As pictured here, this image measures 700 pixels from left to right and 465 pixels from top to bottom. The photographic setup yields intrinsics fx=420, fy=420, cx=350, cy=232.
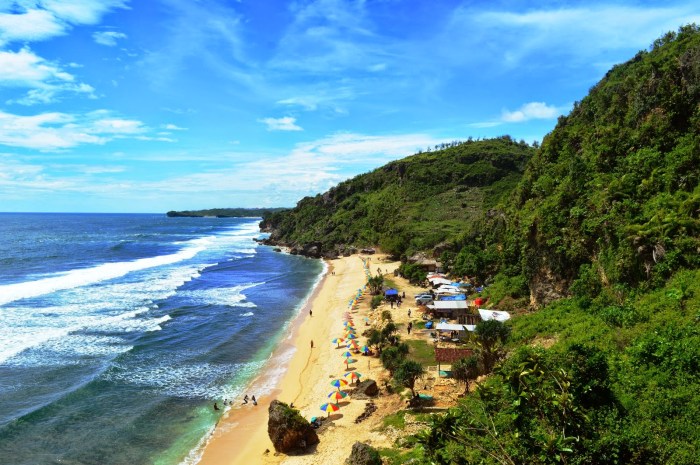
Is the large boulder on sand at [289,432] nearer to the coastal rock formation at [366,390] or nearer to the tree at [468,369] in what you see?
the coastal rock formation at [366,390]

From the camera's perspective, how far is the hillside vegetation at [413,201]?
85.0 meters

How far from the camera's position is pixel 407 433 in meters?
18.9

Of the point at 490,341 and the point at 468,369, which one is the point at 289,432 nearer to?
the point at 468,369

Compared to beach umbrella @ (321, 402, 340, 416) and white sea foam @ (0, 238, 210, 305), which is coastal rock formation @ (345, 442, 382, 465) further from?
white sea foam @ (0, 238, 210, 305)

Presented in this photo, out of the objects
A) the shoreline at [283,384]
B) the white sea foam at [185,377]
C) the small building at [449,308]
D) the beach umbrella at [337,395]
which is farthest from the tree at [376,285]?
the beach umbrella at [337,395]

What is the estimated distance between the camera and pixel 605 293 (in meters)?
21.8

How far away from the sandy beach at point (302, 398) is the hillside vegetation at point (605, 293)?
18.6 feet

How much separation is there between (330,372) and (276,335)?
10.9 m

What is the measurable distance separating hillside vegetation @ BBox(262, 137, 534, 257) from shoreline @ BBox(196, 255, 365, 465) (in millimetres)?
29063

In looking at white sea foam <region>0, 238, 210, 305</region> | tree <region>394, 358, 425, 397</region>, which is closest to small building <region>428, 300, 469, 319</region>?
tree <region>394, 358, 425, 397</region>

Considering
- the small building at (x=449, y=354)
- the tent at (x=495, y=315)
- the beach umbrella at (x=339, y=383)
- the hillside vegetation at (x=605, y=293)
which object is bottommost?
the beach umbrella at (x=339, y=383)

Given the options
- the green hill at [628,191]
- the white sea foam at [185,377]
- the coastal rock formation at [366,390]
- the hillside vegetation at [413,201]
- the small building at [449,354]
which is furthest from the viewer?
the hillside vegetation at [413,201]

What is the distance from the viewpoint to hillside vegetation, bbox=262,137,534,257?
85.0 meters

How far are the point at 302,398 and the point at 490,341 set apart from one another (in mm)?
12174
